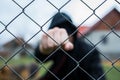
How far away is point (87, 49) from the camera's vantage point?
95.1 inches

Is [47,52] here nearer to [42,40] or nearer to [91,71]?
[42,40]

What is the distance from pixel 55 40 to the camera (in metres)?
2.00

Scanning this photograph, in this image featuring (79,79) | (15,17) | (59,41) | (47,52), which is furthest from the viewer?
(79,79)

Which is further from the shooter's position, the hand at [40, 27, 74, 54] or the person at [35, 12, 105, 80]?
the person at [35, 12, 105, 80]

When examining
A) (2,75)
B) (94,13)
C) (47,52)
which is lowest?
(94,13)

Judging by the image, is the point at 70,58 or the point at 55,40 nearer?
the point at 55,40

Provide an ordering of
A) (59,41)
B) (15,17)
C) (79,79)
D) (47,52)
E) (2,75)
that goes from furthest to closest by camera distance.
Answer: (2,75), (79,79), (47,52), (59,41), (15,17)

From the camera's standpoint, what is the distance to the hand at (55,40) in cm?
199

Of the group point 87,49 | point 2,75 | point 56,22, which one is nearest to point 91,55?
point 87,49

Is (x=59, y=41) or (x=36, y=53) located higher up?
(x=36, y=53)

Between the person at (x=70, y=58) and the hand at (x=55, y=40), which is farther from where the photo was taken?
the person at (x=70, y=58)

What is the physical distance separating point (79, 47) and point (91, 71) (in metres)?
0.14

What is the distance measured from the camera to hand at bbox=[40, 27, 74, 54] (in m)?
1.99

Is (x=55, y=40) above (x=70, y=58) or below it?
below
